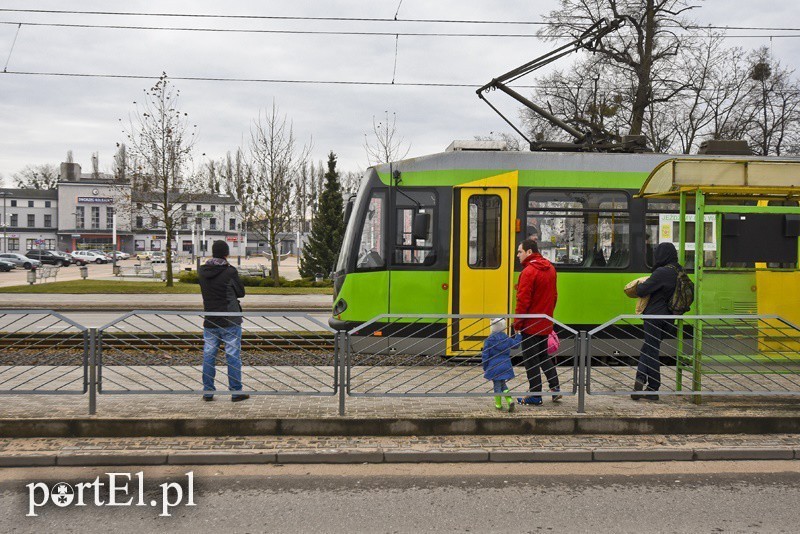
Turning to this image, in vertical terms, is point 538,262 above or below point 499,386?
above

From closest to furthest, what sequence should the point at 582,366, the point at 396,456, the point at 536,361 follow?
the point at 396,456 < the point at 582,366 < the point at 536,361

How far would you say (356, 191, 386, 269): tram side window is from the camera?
436 inches

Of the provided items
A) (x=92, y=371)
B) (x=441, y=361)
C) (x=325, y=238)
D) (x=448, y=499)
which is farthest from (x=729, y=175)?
(x=325, y=238)

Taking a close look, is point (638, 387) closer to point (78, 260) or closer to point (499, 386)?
point (499, 386)

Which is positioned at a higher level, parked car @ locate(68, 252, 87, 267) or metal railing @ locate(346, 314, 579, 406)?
parked car @ locate(68, 252, 87, 267)

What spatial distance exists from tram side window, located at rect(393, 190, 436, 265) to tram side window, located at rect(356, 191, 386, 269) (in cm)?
23

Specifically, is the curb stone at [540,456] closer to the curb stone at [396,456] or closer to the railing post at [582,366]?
the curb stone at [396,456]

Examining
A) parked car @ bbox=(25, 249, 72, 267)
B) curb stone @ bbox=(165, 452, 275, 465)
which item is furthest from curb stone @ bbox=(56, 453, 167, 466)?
parked car @ bbox=(25, 249, 72, 267)

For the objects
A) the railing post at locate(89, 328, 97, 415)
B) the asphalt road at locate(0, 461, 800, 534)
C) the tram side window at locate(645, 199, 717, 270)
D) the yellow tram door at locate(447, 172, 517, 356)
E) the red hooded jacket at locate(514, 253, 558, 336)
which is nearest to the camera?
the asphalt road at locate(0, 461, 800, 534)

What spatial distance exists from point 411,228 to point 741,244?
4632 millimetres

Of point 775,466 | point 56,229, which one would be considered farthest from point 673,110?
point 56,229

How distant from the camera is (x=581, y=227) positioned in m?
11.3

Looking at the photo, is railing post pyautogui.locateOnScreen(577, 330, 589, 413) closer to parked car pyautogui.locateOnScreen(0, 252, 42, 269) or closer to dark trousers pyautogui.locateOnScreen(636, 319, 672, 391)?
dark trousers pyautogui.locateOnScreen(636, 319, 672, 391)

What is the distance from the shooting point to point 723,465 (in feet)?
22.1
